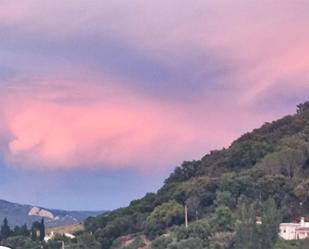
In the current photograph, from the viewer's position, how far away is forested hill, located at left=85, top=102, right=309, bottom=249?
70.3 m

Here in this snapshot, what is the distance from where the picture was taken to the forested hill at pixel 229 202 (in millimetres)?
→ 70331

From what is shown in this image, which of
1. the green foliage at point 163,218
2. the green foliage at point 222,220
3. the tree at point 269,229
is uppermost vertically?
the green foliage at point 163,218

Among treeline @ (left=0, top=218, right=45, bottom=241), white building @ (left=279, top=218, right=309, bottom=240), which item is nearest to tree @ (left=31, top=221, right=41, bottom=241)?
treeline @ (left=0, top=218, right=45, bottom=241)

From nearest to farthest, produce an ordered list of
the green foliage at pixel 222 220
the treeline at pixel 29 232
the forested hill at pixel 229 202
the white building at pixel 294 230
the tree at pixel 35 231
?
the forested hill at pixel 229 202, the white building at pixel 294 230, the green foliage at pixel 222 220, the tree at pixel 35 231, the treeline at pixel 29 232

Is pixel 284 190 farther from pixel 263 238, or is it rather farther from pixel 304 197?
pixel 263 238

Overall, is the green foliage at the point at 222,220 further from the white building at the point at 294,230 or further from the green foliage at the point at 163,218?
the green foliage at the point at 163,218

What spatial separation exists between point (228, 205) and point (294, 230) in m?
9.45

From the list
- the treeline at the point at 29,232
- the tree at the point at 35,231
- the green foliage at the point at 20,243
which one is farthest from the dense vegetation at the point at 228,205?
the tree at the point at 35,231

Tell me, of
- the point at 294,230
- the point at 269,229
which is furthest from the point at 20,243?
the point at 269,229

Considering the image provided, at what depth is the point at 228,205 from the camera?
82.1 meters

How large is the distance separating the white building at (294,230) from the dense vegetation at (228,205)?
1116 millimetres

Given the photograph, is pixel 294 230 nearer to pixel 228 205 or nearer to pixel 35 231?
pixel 228 205

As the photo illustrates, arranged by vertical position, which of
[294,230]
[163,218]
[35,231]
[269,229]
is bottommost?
[269,229]

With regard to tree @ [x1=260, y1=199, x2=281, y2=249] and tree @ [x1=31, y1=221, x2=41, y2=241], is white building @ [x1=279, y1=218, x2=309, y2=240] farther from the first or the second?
tree @ [x1=31, y1=221, x2=41, y2=241]
